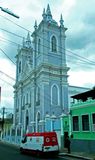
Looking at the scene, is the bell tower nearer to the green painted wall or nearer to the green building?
the green building

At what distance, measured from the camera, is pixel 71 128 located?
30062 millimetres

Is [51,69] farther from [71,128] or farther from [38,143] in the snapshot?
[38,143]

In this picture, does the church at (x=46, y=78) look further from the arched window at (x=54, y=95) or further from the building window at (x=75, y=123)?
the building window at (x=75, y=123)

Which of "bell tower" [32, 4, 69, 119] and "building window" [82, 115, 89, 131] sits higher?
"bell tower" [32, 4, 69, 119]

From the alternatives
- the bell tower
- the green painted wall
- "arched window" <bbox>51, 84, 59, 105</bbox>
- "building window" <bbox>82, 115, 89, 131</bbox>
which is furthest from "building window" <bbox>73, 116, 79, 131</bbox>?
"arched window" <bbox>51, 84, 59, 105</bbox>

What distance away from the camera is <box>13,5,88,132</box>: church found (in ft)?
143

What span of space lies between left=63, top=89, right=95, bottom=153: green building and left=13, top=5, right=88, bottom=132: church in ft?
38.7

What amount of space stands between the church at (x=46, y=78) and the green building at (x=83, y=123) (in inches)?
464

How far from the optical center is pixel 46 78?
44.0m

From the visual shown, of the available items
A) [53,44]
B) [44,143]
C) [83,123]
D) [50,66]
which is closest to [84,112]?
[83,123]

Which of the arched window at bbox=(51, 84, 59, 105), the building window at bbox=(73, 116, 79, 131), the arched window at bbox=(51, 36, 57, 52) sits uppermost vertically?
the arched window at bbox=(51, 36, 57, 52)

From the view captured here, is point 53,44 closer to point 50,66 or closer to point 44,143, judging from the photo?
point 50,66

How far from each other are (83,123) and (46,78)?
17156 mm

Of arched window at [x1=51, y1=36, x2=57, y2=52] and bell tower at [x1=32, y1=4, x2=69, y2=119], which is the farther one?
arched window at [x1=51, y1=36, x2=57, y2=52]
